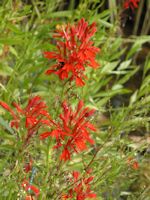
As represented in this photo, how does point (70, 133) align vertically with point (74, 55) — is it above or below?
below

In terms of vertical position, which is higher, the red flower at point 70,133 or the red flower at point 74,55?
the red flower at point 74,55

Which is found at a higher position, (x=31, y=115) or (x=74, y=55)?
(x=74, y=55)

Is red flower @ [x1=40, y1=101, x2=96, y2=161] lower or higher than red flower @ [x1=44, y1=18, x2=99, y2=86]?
lower

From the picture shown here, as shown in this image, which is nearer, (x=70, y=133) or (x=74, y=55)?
(x=70, y=133)

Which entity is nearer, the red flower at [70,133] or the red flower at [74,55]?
the red flower at [70,133]

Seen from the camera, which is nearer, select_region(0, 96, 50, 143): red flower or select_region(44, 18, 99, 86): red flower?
select_region(0, 96, 50, 143): red flower

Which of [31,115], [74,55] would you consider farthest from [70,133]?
[74,55]

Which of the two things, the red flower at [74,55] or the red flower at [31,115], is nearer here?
the red flower at [31,115]

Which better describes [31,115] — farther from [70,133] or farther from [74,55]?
[74,55]

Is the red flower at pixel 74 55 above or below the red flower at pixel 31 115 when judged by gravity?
above
